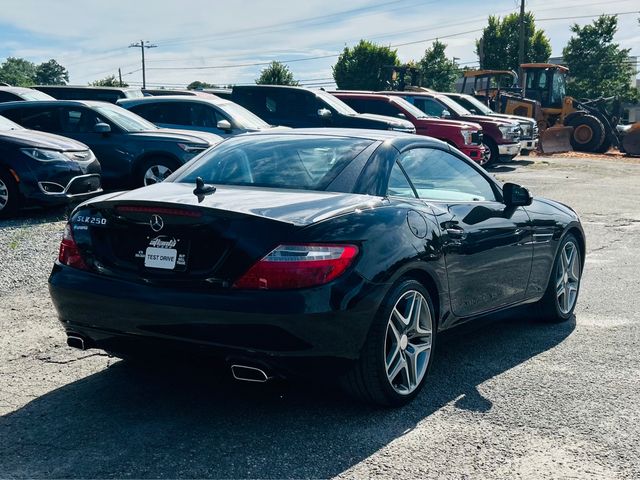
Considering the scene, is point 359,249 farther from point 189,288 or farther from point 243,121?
point 243,121

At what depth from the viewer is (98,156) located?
12508 millimetres

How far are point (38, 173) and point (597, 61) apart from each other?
62.3 m

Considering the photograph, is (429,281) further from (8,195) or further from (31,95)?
(31,95)

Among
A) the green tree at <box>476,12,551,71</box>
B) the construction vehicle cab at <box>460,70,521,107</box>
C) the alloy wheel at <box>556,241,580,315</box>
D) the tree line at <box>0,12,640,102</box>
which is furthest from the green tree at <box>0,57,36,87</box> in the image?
the alloy wheel at <box>556,241,580,315</box>

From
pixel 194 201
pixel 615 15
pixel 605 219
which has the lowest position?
pixel 605 219

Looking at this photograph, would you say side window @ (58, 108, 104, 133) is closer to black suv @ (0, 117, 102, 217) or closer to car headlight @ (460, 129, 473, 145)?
black suv @ (0, 117, 102, 217)

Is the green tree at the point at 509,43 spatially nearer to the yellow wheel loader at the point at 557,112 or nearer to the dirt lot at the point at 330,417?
the yellow wheel loader at the point at 557,112

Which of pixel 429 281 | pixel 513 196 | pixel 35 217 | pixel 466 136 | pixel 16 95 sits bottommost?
pixel 35 217

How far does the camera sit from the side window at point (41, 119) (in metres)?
12.9

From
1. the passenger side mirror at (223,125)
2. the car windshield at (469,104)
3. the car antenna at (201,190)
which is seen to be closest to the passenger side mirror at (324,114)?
the passenger side mirror at (223,125)

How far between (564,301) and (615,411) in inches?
83.3

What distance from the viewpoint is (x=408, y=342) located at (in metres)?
4.42

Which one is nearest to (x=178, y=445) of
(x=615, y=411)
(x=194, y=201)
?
(x=194, y=201)

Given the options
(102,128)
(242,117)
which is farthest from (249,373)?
(242,117)
